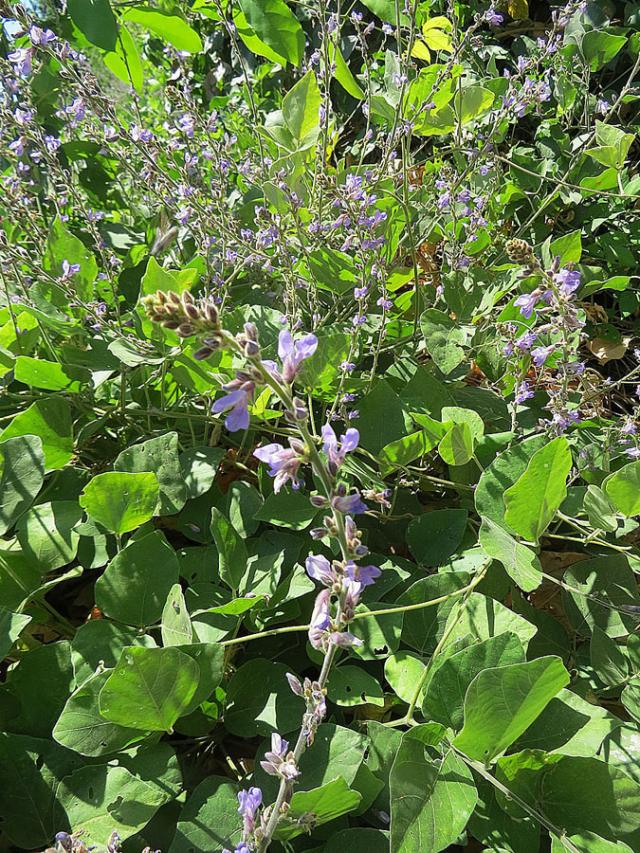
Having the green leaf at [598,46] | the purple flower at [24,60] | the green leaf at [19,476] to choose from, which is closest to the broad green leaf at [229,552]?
the green leaf at [19,476]


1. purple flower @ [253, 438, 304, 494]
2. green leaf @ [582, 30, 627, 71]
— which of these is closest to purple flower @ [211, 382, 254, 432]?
purple flower @ [253, 438, 304, 494]

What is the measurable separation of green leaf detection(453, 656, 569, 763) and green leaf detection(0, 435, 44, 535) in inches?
Answer: 32.4

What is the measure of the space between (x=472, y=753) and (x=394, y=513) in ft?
2.10

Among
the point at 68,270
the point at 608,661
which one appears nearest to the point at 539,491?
the point at 608,661

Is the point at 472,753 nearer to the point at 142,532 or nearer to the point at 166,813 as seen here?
the point at 166,813

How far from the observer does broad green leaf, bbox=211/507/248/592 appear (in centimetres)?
120

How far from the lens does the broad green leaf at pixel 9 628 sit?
1.05 m

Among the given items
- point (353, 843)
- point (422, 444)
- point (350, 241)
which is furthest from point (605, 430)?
point (353, 843)

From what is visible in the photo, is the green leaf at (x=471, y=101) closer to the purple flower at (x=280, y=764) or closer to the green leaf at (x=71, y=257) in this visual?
the green leaf at (x=71, y=257)

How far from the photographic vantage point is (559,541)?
66.0 inches

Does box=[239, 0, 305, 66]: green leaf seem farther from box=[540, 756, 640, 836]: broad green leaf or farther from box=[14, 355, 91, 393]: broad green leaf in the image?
box=[540, 756, 640, 836]: broad green leaf

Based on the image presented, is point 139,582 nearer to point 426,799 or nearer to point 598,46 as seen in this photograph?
point 426,799

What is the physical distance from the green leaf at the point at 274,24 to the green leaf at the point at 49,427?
834 millimetres

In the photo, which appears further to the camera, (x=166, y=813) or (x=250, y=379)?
(x=166, y=813)
